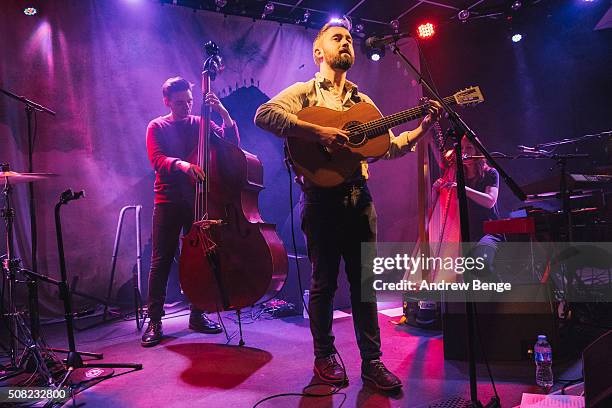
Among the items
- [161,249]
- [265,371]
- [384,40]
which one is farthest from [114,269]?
[384,40]

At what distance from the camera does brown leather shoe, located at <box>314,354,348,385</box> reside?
8.19 feet

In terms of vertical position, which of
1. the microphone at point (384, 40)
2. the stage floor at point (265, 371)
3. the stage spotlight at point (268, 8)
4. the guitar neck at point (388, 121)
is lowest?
the stage floor at point (265, 371)

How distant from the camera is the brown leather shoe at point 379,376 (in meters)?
2.36

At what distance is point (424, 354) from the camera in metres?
3.11

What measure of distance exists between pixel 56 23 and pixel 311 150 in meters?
3.90

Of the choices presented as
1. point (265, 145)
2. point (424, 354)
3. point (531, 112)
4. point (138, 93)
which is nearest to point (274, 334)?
point (424, 354)

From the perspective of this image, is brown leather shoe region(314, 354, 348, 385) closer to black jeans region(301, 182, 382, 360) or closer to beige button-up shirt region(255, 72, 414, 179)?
black jeans region(301, 182, 382, 360)

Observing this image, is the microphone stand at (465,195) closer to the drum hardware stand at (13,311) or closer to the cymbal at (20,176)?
the cymbal at (20,176)

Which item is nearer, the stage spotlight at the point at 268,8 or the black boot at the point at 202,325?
the black boot at the point at 202,325

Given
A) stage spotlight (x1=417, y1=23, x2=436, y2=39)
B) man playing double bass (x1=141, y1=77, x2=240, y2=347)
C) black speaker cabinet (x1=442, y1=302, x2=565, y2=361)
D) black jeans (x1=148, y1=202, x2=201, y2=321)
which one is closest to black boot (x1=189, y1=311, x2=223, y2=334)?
man playing double bass (x1=141, y1=77, x2=240, y2=347)

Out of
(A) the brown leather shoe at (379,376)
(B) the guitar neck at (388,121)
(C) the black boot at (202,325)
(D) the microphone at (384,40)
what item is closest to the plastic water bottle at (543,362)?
(A) the brown leather shoe at (379,376)

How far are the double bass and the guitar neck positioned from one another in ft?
3.67

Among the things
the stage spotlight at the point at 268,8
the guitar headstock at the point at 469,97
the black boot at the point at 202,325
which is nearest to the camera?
the guitar headstock at the point at 469,97

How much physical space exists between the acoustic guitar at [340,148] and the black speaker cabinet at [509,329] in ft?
4.26
